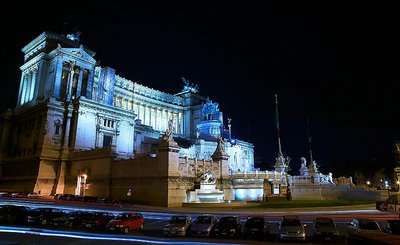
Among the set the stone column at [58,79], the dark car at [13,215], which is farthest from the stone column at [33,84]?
the dark car at [13,215]

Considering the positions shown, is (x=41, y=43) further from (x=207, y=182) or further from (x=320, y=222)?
(x=320, y=222)

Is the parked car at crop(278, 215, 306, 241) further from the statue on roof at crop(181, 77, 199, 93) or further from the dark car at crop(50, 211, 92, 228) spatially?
the statue on roof at crop(181, 77, 199, 93)

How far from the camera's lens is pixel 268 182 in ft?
173

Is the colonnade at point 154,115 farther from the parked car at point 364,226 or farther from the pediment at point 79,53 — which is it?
the parked car at point 364,226

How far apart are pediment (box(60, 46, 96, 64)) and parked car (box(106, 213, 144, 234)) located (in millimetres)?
61243

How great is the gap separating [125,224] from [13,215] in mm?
9981

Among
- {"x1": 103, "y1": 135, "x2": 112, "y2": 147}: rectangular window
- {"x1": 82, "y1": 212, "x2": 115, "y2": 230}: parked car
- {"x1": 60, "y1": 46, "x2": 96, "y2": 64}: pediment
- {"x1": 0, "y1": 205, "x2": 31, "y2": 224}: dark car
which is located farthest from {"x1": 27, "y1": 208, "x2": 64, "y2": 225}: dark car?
{"x1": 60, "y1": 46, "x2": 96, "y2": 64}: pediment

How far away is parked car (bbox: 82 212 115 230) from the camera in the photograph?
22.1 metres

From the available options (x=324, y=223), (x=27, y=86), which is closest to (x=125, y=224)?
(x=324, y=223)

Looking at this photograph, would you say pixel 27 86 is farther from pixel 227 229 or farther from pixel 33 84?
pixel 227 229

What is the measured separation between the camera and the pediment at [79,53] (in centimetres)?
7319

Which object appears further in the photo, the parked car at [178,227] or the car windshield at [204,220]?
the car windshield at [204,220]

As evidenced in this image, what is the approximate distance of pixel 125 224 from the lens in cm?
2142

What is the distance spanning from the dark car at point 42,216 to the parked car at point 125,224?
5.33 metres
